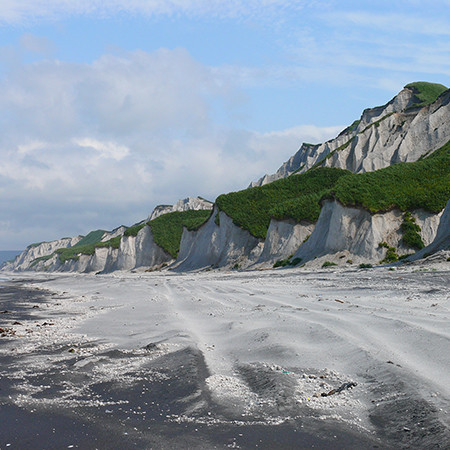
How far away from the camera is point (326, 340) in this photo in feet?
22.9

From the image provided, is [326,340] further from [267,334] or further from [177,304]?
[177,304]

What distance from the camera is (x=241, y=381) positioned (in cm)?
559

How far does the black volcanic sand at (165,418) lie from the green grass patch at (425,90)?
8569 cm

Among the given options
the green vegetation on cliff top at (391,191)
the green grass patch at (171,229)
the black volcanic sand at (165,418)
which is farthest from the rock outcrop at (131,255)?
the black volcanic sand at (165,418)

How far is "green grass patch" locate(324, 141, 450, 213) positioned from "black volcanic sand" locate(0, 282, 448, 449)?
95.7 feet

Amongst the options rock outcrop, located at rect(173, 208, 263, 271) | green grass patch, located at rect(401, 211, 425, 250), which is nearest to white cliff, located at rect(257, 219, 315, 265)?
rock outcrop, located at rect(173, 208, 263, 271)

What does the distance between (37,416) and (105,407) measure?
658 millimetres

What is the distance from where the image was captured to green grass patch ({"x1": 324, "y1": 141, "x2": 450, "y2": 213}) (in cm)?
Answer: 3256

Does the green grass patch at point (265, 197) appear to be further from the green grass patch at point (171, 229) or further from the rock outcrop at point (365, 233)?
the green grass patch at point (171, 229)

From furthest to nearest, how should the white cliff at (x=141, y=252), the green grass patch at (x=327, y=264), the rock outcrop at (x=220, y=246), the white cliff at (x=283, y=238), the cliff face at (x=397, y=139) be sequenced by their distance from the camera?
1. the white cliff at (x=141, y=252)
2. the cliff face at (x=397, y=139)
3. the rock outcrop at (x=220, y=246)
4. the white cliff at (x=283, y=238)
5. the green grass patch at (x=327, y=264)

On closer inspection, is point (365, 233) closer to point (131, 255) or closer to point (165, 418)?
point (165, 418)

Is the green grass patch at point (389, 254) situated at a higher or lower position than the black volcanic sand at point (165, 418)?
higher

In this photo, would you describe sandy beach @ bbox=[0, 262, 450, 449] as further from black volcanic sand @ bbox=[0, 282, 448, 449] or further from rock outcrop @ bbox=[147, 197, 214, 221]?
rock outcrop @ bbox=[147, 197, 214, 221]

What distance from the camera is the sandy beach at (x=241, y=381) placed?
3.99m
